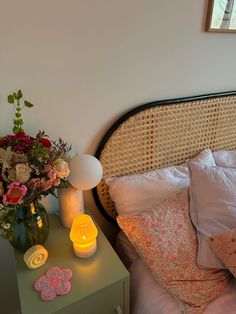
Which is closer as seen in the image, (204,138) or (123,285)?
(123,285)

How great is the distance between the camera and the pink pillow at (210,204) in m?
0.96

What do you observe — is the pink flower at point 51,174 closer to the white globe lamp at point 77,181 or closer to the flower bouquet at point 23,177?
the flower bouquet at point 23,177

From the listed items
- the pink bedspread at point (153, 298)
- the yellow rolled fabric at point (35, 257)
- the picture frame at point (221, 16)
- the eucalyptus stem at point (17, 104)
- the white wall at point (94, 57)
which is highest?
the picture frame at point (221, 16)

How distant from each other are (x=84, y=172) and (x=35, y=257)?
1.12 feet

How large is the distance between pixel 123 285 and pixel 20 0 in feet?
3.37

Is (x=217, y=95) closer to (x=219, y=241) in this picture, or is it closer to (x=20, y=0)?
(x=219, y=241)

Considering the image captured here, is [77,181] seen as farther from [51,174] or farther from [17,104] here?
[17,104]

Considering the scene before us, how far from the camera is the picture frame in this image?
3.87ft

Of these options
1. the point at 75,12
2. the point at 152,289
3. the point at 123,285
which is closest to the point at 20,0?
the point at 75,12

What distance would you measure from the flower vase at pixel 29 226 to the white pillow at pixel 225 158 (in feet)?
3.11

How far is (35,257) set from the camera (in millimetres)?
893

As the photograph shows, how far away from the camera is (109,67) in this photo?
1.07 m

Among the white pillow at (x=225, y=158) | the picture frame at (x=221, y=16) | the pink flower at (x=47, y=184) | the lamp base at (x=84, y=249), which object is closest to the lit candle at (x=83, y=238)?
the lamp base at (x=84, y=249)

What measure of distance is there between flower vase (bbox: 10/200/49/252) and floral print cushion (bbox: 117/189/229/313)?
341mm
